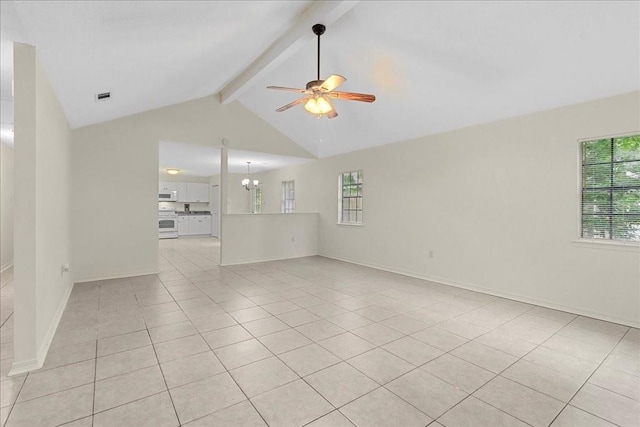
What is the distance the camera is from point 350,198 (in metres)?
6.76

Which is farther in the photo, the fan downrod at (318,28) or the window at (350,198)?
the window at (350,198)

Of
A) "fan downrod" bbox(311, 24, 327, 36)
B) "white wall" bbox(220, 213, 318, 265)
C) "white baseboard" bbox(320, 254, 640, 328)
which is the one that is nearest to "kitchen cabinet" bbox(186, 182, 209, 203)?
"white wall" bbox(220, 213, 318, 265)

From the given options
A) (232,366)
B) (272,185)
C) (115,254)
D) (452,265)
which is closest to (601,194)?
(452,265)

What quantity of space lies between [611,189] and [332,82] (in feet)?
10.8

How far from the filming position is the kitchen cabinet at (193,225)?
10641mm

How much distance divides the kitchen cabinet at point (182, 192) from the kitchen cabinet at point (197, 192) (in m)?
0.11

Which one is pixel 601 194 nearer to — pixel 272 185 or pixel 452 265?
pixel 452 265

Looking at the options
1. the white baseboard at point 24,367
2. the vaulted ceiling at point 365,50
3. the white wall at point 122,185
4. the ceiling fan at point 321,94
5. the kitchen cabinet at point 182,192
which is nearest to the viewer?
the white baseboard at point 24,367

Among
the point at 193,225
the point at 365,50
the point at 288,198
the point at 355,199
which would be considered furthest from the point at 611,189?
the point at 193,225

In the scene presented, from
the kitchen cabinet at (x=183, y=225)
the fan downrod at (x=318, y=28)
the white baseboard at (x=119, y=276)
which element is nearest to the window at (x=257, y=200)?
the kitchen cabinet at (x=183, y=225)

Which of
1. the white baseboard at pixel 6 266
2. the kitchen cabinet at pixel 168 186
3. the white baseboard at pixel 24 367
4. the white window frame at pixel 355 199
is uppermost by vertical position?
the kitchen cabinet at pixel 168 186

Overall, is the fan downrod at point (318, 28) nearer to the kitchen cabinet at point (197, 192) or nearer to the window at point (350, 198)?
the window at point (350, 198)

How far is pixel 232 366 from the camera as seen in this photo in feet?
7.48

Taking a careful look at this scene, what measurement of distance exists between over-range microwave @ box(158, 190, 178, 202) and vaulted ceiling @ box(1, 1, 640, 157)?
19.6 feet
